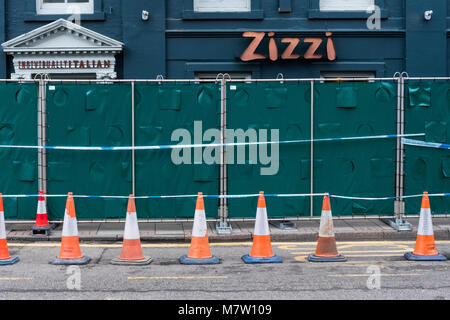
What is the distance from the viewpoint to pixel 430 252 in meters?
8.70

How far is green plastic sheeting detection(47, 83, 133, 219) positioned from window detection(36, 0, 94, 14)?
7.47 meters

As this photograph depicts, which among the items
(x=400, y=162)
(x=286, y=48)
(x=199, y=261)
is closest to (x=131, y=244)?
(x=199, y=261)

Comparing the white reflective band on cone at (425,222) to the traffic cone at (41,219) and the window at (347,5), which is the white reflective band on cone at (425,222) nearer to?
the traffic cone at (41,219)

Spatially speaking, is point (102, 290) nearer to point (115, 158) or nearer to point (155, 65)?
point (115, 158)

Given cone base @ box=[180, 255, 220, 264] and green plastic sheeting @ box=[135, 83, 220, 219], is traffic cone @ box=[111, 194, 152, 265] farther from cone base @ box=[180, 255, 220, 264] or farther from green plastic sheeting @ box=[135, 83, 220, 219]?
green plastic sheeting @ box=[135, 83, 220, 219]

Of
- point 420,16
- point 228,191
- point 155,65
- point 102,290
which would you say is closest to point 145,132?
point 228,191

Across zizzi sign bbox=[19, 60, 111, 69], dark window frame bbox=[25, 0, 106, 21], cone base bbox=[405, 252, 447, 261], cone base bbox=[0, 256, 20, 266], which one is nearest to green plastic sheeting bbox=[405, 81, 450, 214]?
cone base bbox=[405, 252, 447, 261]

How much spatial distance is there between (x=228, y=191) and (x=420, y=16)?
31.4ft

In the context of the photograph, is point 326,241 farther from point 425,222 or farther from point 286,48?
point 286,48

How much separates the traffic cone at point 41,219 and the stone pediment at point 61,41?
7353mm

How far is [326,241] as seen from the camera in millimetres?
8539

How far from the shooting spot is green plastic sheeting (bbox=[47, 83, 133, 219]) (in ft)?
34.8

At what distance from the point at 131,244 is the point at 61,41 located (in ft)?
33.2

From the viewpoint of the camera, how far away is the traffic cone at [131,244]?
27.2 ft
